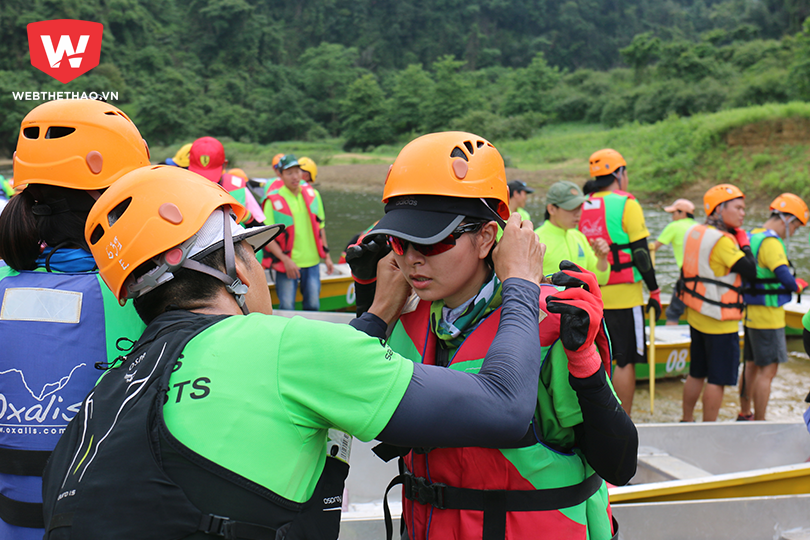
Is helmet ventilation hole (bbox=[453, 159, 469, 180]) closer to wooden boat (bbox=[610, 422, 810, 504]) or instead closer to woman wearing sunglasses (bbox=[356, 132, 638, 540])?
woman wearing sunglasses (bbox=[356, 132, 638, 540])

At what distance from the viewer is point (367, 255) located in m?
2.07

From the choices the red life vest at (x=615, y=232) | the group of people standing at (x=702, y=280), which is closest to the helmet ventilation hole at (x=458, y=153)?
the group of people standing at (x=702, y=280)

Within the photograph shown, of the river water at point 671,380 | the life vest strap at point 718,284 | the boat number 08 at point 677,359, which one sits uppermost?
the life vest strap at point 718,284

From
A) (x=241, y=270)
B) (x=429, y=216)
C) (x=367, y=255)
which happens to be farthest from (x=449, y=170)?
(x=241, y=270)

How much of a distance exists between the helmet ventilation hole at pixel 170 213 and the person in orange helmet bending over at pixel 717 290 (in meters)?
5.27

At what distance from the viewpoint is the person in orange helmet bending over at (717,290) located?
17.9 ft

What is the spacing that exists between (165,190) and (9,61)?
52381mm

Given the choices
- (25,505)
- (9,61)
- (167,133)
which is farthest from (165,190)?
(167,133)

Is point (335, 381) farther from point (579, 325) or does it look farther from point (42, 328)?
point (42, 328)

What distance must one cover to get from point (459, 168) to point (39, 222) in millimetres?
1435

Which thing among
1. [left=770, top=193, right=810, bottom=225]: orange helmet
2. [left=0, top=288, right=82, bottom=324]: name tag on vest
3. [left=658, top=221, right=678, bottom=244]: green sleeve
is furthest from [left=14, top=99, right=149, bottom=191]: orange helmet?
[left=658, top=221, right=678, bottom=244]: green sleeve

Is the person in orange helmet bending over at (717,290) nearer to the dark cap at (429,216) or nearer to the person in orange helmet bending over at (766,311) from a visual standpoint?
the person in orange helmet bending over at (766,311)

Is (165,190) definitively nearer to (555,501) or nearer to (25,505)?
(25,505)

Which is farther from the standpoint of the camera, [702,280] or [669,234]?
[669,234]
